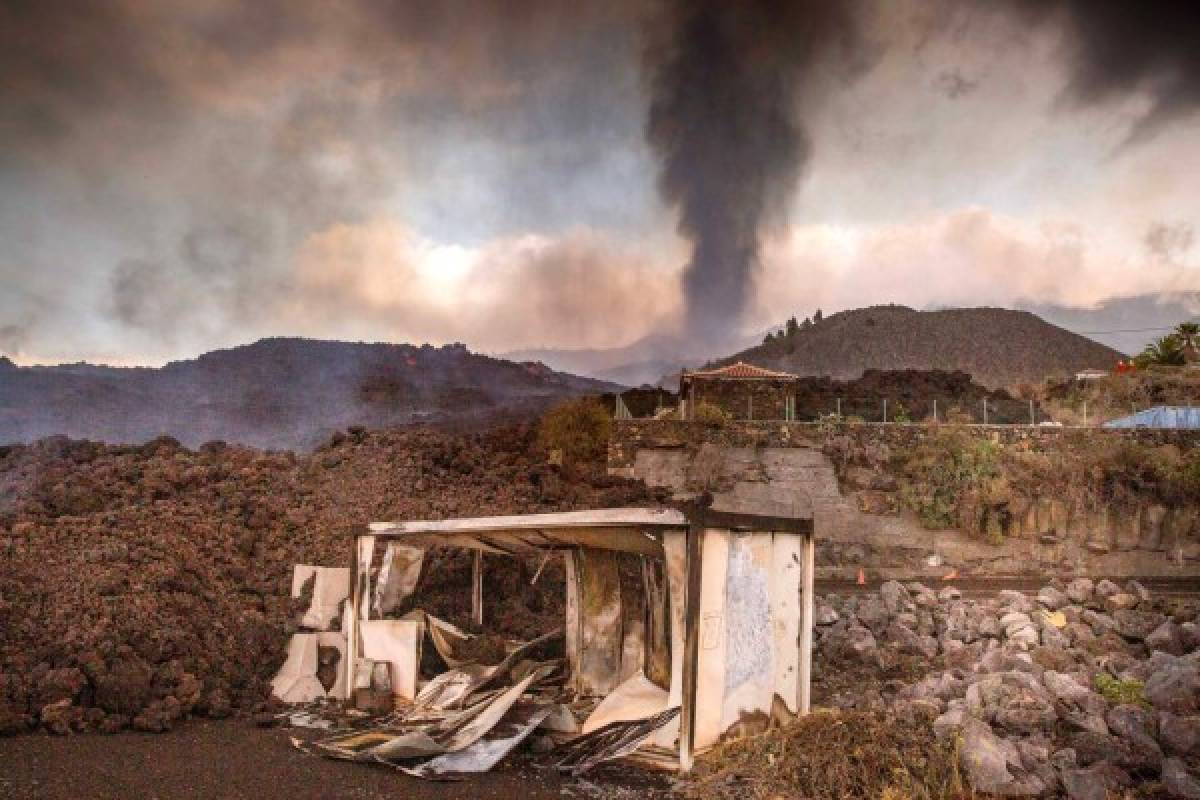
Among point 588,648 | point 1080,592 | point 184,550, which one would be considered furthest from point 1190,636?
point 184,550

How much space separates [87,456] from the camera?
16.5 m

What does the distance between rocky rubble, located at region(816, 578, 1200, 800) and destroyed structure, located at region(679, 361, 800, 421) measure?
18.3m

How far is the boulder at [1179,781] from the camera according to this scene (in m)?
7.88

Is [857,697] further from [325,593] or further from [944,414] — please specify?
[944,414]

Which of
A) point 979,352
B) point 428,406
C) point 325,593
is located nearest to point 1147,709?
point 325,593

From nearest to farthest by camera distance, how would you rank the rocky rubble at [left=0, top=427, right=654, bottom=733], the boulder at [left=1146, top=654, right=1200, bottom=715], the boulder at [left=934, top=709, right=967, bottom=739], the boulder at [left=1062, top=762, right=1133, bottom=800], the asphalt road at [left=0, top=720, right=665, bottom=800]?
the asphalt road at [left=0, top=720, right=665, bottom=800], the boulder at [left=1062, top=762, right=1133, bottom=800], the boulder at [left=934, top=709, right=967, bottom=739], the boulder at [left=1146, top=654, right=1200, bottom=715], the rocky rubble at [left=0, top=427, right=654, bottom=733]

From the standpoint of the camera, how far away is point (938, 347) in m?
66.7

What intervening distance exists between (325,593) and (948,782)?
304 inches

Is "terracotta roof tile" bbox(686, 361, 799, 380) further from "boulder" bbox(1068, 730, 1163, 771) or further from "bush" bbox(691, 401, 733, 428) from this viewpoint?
"boulder" bbox(1068, 730, 1163, 771)

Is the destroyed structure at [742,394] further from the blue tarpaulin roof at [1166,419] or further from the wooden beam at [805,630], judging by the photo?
the wooden beam at [805,630]

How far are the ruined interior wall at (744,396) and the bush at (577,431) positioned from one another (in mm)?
5454

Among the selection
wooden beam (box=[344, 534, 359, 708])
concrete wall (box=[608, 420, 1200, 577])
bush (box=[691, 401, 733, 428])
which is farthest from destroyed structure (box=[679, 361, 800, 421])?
wooden beam (box=[344, 534, 359, 708])

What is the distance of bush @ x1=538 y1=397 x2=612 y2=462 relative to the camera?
2970cm

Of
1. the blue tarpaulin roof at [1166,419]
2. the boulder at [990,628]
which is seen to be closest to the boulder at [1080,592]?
the boulder at [990,628]
